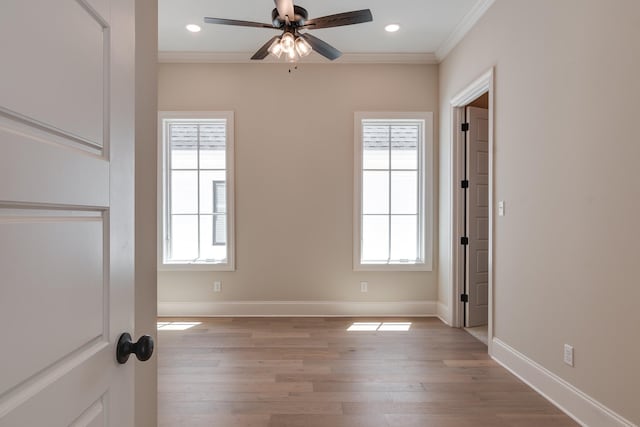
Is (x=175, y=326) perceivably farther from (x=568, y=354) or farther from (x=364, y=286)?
(x=568, y=354)

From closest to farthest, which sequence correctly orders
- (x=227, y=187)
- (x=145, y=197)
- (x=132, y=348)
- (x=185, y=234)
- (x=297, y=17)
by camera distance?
(x=132, y=348), (x=145, y=197), (x=297, y=17), (x=227, y=187), (x=185, y=234)

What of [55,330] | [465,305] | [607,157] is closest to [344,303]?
[465,305]

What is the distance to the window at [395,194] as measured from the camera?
4.53m

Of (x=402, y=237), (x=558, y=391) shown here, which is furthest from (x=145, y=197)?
(x=402, y=237)

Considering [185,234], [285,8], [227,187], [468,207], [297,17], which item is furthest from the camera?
[185,234]

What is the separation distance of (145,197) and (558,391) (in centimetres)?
274

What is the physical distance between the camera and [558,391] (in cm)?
240

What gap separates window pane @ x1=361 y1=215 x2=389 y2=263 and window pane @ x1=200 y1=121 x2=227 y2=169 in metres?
1.95

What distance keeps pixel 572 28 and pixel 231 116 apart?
11.3 feet

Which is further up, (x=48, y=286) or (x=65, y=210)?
(x=65, y=210)

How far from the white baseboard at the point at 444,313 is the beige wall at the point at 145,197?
343 cm

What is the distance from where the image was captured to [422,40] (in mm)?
4121

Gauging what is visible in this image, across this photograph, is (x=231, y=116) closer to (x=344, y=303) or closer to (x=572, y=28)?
(x=344, y=303)

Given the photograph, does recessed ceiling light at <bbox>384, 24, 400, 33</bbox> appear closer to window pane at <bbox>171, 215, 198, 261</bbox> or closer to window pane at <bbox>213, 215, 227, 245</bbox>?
window pane at <bbox>213, 215, 227, 245</bbox>
